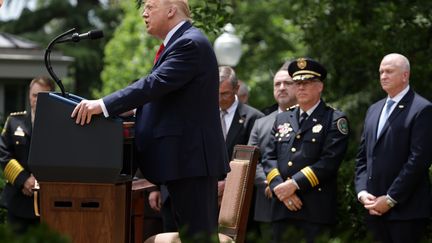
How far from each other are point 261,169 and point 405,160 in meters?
1.27

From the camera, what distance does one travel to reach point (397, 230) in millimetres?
7078

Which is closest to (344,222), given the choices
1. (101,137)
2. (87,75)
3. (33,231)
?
(101,137)

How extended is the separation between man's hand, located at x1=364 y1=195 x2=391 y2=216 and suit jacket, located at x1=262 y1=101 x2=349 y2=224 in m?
0.37

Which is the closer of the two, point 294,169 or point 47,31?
point 294,169

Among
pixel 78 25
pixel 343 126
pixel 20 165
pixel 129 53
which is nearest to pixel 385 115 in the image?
pixel 343 126

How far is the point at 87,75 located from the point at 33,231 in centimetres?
3124

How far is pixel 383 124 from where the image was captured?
7.29 m

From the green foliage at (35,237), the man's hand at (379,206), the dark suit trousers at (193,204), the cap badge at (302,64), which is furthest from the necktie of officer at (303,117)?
the green foliage at (35,237)

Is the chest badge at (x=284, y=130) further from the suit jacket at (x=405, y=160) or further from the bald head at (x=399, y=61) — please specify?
the bald head at (x=399, y=61)

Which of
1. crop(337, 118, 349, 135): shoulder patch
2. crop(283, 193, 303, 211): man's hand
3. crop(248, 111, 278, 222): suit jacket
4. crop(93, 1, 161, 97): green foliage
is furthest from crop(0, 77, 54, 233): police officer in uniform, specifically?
crop(93, 1, 161, 97): green foliage

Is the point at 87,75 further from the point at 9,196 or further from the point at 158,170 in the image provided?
the point at 158,170

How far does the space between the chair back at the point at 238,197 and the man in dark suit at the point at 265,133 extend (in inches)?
41.7

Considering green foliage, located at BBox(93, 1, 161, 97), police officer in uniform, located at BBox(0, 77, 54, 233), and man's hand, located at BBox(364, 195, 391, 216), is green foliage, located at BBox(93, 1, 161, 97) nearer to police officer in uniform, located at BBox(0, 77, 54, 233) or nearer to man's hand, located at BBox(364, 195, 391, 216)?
police officer in uniform, located at BBox(0, 77, 54, 233)

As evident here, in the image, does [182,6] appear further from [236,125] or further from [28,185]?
[28,185]
